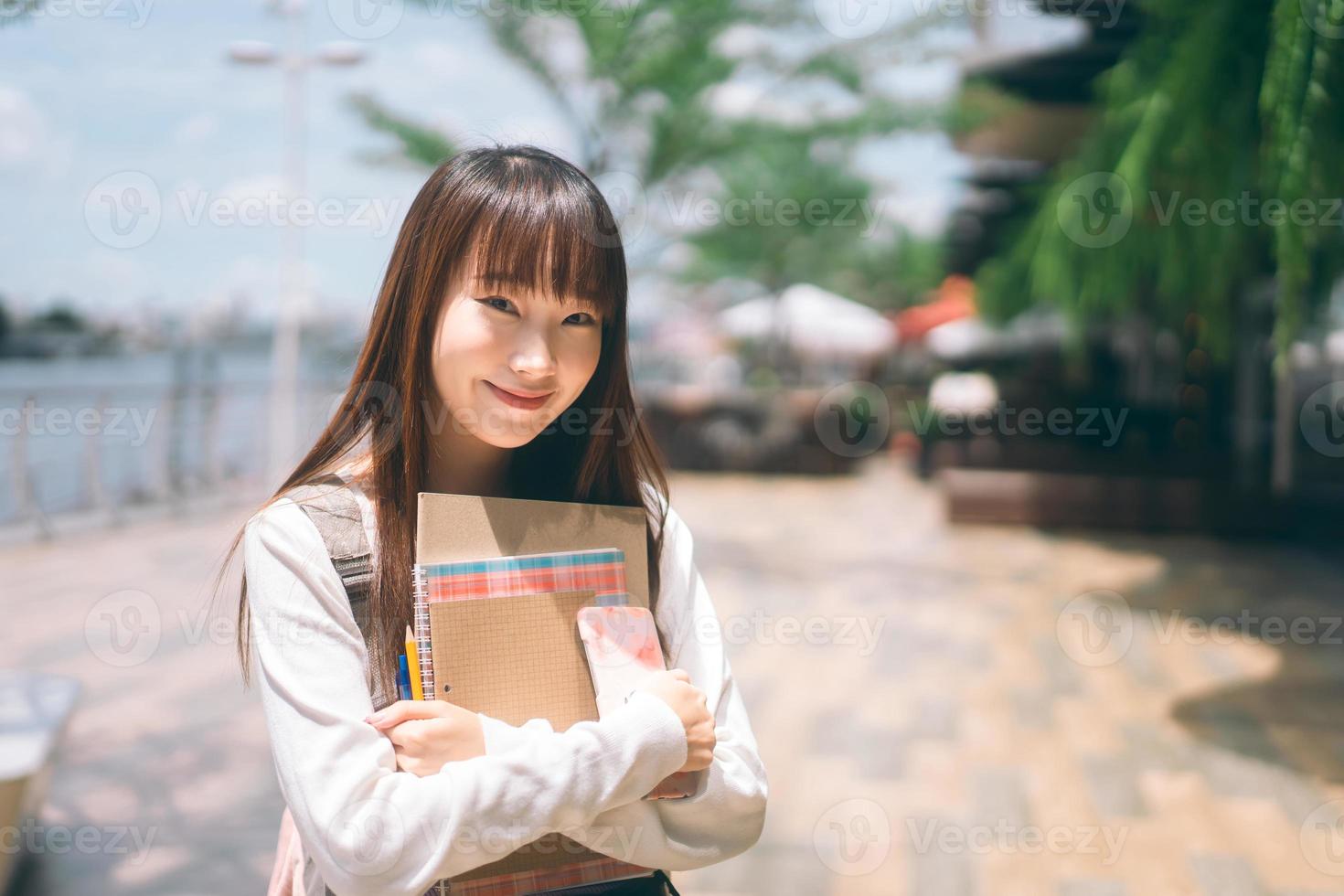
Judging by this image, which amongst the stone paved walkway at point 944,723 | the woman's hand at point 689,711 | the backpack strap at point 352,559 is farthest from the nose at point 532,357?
the stone paved walkway at point 944,723

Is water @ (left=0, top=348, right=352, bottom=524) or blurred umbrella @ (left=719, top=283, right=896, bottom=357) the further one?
blurred umbrella @ (left=719, top=283, right=896, bottom=357)

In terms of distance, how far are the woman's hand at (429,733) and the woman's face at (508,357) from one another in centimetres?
30

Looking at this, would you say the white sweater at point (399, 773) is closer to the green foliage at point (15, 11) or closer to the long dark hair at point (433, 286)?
the long dark hair at point (433, 286)

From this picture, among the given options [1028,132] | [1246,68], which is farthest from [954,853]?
[1028,132]

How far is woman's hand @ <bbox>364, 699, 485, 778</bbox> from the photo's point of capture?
40.6 inches

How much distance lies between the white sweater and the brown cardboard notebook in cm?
4

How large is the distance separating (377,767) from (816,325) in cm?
1881

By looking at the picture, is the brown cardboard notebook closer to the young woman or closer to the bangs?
the young woman

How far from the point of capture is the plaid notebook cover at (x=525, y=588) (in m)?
1.09

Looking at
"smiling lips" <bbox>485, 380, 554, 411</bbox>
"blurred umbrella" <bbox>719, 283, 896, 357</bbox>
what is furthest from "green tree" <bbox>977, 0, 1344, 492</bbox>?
"blurred umbrella" <bbox>719, 283, 896, 357</bbox>

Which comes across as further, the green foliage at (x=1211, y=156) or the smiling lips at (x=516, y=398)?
the green foliage at (x=1211, y=156)

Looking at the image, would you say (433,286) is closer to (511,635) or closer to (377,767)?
(511,635)

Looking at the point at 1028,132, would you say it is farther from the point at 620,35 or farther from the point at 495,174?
the point at 495,174

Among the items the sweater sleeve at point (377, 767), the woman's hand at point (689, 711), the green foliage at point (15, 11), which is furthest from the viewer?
the green foliage at point (15, 11)
